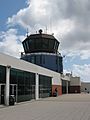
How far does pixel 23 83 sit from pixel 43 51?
46.1 meters

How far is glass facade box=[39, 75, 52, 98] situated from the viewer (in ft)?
155

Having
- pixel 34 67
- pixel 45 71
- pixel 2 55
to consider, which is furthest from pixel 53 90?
pixel 2 55

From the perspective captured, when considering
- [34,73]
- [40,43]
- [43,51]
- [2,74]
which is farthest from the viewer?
[40,43]

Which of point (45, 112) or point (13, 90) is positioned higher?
point (13, 90)

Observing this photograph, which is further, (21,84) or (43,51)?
(43,51)

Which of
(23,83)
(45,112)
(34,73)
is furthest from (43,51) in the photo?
(45,112)

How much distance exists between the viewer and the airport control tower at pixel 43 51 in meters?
80.8

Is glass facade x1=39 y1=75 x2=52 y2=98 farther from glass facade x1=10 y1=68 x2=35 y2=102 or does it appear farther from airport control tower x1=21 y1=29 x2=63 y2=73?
airport control tower x1=21 y1=29 x2=63 y2=73

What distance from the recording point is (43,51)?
8294 centimetres

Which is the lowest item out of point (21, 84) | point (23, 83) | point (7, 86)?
point (7, 86)

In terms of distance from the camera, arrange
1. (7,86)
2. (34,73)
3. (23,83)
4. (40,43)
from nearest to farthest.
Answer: (7,86) → (23,83) → (34,73) → (40,43)

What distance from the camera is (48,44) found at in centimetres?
8475

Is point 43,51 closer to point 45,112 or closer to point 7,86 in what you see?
point 7,86

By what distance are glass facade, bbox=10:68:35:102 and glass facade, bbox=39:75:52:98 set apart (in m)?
5.01
